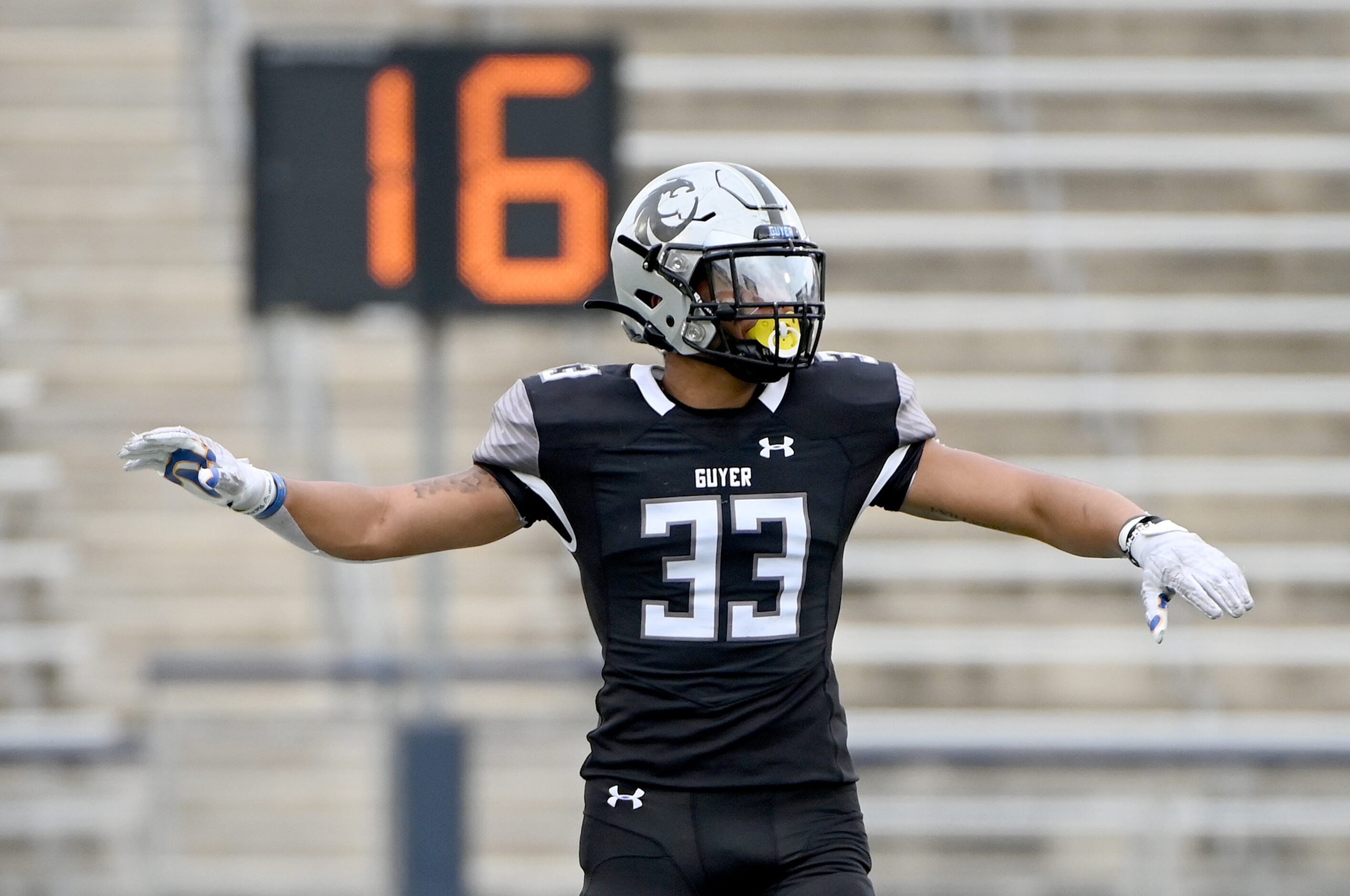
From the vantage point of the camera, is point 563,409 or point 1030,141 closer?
point 563,409

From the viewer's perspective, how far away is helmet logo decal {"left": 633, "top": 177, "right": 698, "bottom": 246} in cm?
303

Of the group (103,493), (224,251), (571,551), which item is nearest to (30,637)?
(103,493)

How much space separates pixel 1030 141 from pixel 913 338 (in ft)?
3.61

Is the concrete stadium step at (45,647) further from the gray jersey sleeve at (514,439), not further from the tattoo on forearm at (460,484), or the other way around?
the gray jersey sleeve at (514,439)

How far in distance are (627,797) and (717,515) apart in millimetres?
444

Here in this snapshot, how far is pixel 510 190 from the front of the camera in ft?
17.1

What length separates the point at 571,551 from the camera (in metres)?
3.08

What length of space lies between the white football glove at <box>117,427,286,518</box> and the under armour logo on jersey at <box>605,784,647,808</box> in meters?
0.69

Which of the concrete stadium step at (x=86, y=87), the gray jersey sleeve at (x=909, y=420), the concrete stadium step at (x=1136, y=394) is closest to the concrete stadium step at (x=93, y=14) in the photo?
the concrete stadium step at (x=86, y=87)

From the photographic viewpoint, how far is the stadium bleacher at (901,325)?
8.28 metres

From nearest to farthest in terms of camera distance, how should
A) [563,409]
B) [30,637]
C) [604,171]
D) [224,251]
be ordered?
1. [563,409]
2. [604,171]
3. [30,637]
4. [224,251]

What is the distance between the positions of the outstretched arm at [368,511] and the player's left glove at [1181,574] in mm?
976

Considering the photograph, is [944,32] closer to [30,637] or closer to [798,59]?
[798,59]

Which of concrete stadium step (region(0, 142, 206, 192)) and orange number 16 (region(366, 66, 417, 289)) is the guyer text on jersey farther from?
concrete stadium step (region(0, 142, 206, 192))
